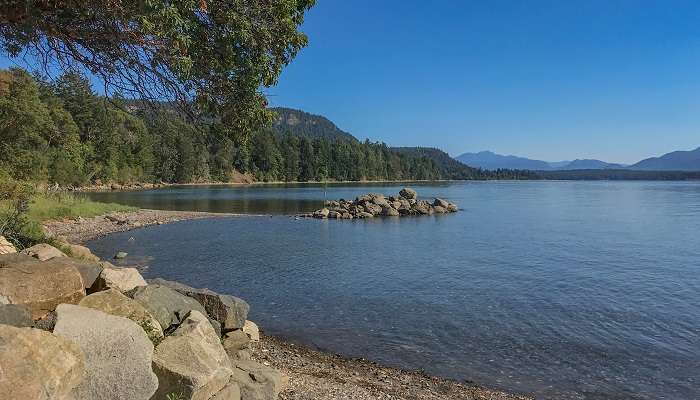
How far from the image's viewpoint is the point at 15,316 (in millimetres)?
7066

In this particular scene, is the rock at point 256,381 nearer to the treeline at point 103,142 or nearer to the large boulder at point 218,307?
the large boulder at point 218,307

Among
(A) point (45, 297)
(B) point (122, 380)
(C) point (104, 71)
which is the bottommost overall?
(B) point (122, 380)

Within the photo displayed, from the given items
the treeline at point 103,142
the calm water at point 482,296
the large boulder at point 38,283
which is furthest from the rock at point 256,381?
the treeline at point 103,142

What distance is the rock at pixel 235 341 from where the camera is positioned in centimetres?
1239

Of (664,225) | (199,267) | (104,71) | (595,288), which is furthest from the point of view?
(664,225)

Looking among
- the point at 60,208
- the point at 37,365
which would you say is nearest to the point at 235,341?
the point at 37,365

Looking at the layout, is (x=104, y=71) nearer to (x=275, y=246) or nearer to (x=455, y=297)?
(x=455, y=297)

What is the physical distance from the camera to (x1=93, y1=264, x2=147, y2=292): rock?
34.9 feet

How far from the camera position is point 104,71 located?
42.8ft

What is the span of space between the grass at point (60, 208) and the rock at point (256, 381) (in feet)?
116

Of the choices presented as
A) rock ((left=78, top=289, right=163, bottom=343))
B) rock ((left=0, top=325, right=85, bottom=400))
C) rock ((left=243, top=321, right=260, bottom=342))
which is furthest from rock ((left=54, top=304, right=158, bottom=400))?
rock ((left=243, top=321, right=260, bottom=342))

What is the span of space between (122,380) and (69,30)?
29.9ft

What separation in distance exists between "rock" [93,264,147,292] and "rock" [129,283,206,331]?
24.3 inches

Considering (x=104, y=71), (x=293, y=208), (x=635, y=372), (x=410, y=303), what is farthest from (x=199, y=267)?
(x=293, y=208)
